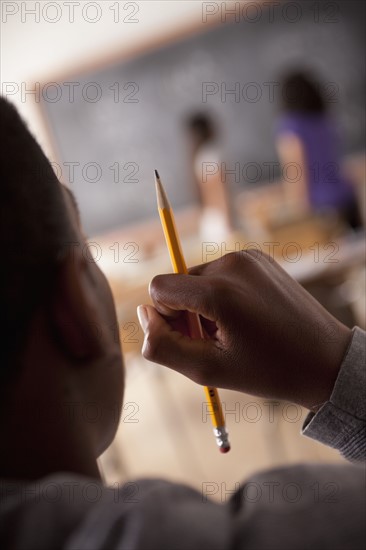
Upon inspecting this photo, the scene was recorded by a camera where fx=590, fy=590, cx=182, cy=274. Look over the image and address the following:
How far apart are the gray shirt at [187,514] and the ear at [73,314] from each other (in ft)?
0.37

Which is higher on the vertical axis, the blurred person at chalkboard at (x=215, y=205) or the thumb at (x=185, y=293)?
the thumb at (x=185, y=293)

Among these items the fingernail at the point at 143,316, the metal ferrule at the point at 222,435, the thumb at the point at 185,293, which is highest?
the thumb at the point at 185,293

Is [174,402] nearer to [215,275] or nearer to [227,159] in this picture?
[227,159]

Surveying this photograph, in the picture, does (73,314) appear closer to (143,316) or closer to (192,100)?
(143,316)

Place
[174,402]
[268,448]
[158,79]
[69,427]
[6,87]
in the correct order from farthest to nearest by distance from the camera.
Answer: [158,79] → [174,402] → [268,448] → [6,87] → [69,427]

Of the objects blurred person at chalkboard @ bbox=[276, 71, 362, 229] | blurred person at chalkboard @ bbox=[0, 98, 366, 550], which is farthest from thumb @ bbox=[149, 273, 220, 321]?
blurred person at chalkboard @ bbox=[276, 71, 362, 229]

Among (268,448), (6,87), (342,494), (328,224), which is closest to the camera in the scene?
(342,494)

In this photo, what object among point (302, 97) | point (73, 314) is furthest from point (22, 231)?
point (302, 97)

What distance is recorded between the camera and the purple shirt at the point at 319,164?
2332mm

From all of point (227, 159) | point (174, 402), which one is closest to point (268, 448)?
point (174, 402)

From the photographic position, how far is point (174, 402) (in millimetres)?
2848

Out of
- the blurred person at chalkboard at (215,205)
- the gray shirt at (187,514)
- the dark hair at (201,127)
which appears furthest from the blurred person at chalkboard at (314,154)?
the gray shirt at (187,514)

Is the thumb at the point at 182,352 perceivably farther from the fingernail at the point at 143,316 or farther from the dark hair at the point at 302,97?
the dark hair at the point at 302,97

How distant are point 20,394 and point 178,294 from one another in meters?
0.15
